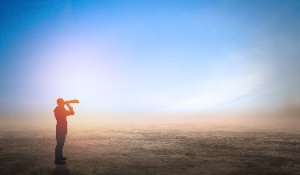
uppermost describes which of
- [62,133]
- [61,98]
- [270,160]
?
[61,98]

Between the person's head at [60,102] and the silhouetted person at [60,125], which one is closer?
the silhouetted person at [60,125]

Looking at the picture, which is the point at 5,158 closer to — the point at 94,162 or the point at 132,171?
the point at 94,162

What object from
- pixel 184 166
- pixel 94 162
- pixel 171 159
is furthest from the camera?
pixel 171 159

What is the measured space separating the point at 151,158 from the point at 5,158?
525 cm

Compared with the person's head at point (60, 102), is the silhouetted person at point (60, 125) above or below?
below

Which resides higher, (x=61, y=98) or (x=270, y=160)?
(x=61, y=98)

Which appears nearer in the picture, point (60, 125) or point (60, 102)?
point (60, 125)

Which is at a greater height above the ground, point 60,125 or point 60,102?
point 60,102

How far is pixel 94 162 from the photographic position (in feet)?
23.7

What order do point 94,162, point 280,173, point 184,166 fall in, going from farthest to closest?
point 94,162 < point 184,166 < point 280,173

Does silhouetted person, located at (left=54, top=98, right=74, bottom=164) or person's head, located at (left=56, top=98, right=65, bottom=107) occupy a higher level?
person's head, located at (left=56, top=98, right=65, bottom=107)

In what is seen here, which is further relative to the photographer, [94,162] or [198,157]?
[198,157]

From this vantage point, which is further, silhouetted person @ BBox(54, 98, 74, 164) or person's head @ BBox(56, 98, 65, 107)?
person's head @ BBox(56, 98, 65, 107)

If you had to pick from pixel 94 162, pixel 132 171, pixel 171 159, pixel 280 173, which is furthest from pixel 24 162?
pixel 280 173
